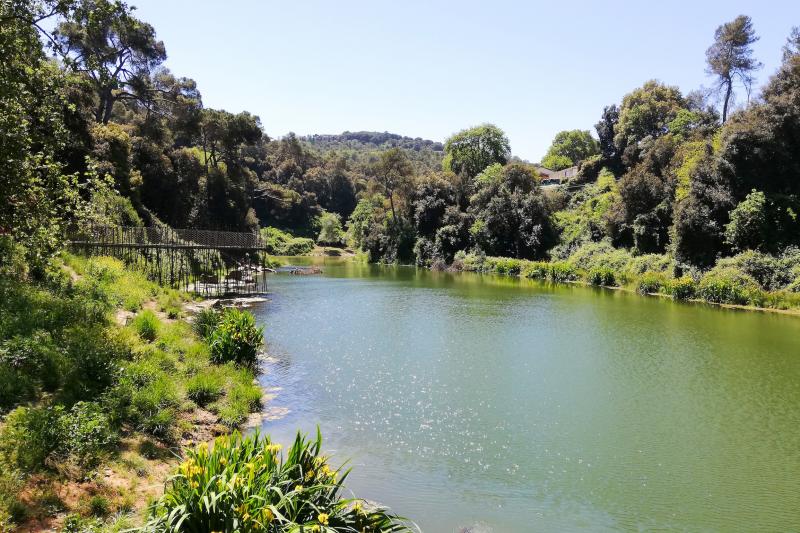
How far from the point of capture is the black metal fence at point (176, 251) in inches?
974

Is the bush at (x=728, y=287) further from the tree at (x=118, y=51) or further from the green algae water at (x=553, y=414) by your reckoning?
the tree at (x=118, y=51)

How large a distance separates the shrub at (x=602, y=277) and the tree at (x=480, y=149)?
34372 millimetres

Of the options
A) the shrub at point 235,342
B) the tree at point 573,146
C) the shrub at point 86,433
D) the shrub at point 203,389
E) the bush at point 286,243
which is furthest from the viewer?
the tree at point 573,146

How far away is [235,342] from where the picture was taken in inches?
632

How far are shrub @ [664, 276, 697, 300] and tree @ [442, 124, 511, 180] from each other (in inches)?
1712

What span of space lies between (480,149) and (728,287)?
49.2m

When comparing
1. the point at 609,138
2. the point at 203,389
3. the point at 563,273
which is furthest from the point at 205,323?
the point at 609,138

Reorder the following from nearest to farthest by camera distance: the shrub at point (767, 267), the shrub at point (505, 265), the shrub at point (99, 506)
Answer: the shrub at point (99, 506) → the shrub at point (767, 267) → the shrub at point (505, 265)

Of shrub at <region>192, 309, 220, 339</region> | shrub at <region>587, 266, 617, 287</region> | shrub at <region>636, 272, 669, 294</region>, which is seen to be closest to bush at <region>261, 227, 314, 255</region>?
shrub at <region>587, 266, 617, 287</region>

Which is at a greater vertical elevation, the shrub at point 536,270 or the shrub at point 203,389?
the shrub at point 536,270

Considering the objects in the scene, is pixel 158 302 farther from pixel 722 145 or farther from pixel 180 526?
pixel 722 145

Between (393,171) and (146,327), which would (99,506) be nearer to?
(146,327)

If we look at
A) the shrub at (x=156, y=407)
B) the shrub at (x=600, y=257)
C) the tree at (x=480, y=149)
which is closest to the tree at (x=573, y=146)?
the tree at (x=480, y=149)

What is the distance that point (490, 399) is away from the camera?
14.8 metres
